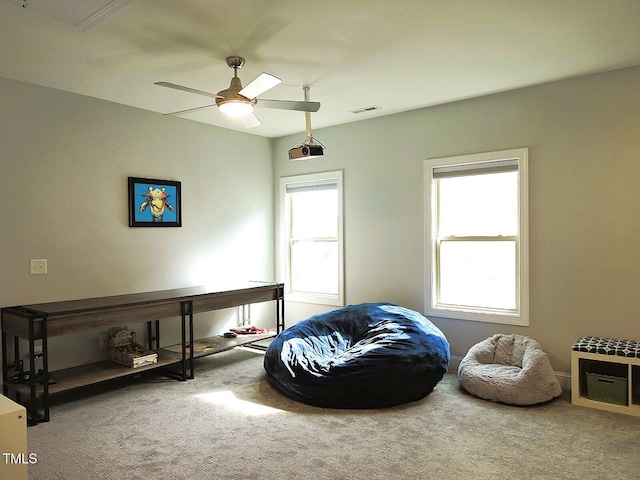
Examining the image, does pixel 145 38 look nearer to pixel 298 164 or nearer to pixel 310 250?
pixel 298 164

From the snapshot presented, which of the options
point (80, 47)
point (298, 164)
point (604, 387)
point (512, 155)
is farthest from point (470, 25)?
point (298, 164)

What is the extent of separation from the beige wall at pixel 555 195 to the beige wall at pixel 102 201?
1.78 m

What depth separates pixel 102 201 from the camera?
13.9 feet

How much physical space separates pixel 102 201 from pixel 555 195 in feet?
12.9

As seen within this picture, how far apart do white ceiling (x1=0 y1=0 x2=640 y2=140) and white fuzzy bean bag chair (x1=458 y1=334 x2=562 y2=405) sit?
7.09 feet

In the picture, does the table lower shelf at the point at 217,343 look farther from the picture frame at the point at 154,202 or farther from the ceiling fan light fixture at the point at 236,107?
the ceiling fan light fixture at the point at 236,107

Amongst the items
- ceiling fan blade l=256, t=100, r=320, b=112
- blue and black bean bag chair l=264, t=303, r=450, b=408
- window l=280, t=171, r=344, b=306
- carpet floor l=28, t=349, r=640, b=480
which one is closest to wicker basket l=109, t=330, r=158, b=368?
carpet floor l=28, t=349, r=640, b=480

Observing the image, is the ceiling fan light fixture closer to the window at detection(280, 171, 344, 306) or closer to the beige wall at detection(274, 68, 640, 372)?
the beige wall at detection(274, 68, 640, 372)

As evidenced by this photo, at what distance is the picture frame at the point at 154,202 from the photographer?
14.7 feet

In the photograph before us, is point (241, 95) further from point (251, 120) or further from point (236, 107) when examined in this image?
point (251, 120)

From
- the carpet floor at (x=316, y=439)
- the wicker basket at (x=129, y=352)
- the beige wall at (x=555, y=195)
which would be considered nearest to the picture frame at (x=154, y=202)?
the wicker basket at (x=129, y=352)

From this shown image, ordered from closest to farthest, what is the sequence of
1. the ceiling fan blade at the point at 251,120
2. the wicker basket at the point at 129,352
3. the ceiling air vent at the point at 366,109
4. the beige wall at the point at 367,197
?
the ceiling fan blade at the point at 251,120
the beige wall at the point at 367,197
the wicker basket at the point at 129,352
the ceiling air vent at the point at 366,109

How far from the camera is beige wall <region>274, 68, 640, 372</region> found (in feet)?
11.8

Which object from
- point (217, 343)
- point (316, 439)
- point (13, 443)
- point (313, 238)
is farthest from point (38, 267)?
point (313, 238)
